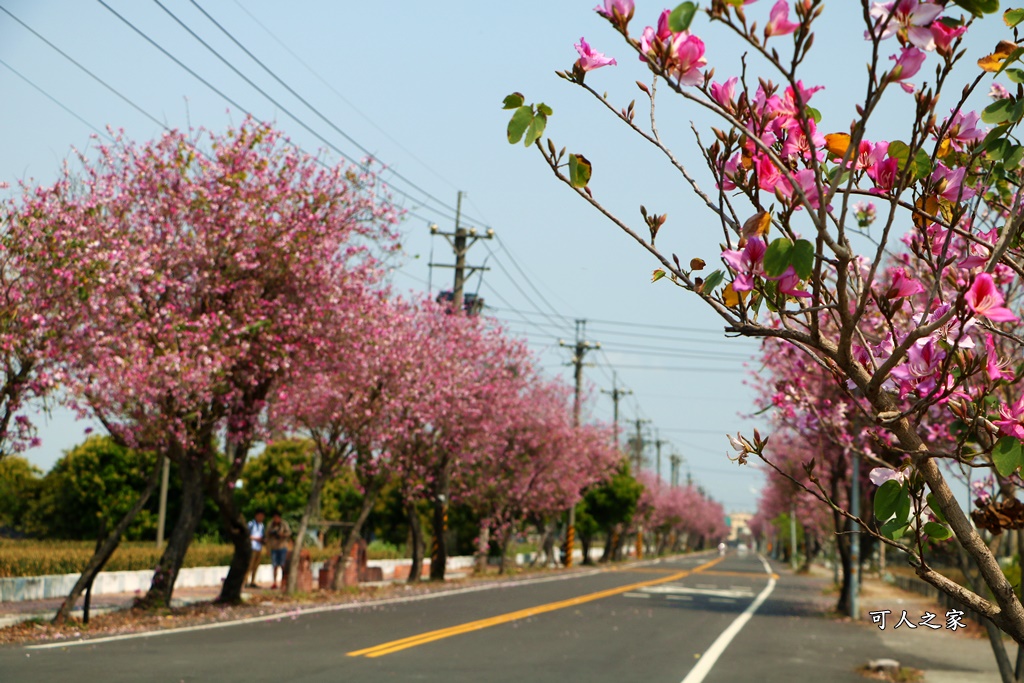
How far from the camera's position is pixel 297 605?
21469 millimetres

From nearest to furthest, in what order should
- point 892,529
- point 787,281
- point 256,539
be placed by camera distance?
point 787,281 → point 892,529 → point 256,539

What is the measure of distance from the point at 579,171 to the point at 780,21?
808mm

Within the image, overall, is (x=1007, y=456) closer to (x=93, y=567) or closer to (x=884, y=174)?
(x=884, y=174)

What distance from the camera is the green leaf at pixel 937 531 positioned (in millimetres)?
3334

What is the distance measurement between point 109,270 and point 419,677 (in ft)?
24.0

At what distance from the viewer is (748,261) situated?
303 centimetres

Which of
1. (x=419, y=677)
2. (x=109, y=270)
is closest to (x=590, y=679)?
(x=419, y=677)

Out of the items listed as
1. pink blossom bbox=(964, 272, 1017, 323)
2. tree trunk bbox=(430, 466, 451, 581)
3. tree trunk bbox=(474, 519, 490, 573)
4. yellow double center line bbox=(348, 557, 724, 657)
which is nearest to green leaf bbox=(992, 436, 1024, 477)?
pink blossom bbox=(964, 272, 1017, 323)

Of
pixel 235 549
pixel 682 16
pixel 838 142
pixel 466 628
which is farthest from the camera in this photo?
pixel 235 549

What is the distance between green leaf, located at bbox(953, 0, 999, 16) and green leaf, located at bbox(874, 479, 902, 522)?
4.48 ft

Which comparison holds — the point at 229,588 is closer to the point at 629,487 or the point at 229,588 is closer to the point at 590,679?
the point at 590,679

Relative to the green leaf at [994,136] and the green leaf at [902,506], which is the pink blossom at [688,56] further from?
the green leaf at [902,506]

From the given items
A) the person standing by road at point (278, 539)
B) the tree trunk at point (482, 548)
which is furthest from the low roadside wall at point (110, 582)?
the tree trunk at point (482, 548)

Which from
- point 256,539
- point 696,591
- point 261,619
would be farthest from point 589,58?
point 696,591
